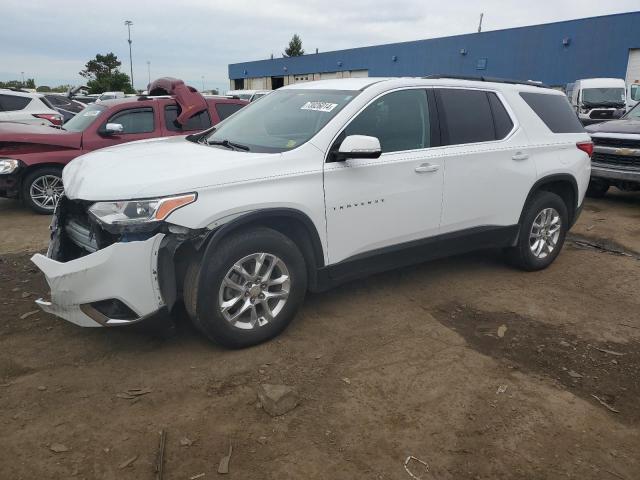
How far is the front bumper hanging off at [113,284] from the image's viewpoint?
3025mm

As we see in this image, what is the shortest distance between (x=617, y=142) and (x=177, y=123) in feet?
22.6

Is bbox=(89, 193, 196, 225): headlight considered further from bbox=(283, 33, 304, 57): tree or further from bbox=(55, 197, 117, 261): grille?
bbox=(283, 33, 304, 57): tree

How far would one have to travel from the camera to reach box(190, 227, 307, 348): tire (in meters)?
3.20

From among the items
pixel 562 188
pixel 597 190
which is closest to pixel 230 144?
pixel 562 188

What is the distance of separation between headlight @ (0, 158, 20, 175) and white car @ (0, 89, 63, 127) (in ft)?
14.2

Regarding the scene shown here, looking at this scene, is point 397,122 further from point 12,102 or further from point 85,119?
point 12,102

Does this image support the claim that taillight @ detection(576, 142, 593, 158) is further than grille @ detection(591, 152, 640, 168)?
No

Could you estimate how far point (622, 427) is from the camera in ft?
9.20

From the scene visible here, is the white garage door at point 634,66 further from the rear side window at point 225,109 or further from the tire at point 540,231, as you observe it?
the tire at point 540,231

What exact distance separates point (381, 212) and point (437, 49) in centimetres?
3473

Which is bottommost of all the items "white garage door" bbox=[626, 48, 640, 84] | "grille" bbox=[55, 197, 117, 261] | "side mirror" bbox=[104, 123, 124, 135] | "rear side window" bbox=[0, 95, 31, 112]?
"grille" bbox=[55, 197, 117, 261]

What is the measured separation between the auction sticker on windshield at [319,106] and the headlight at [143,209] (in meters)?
1.34

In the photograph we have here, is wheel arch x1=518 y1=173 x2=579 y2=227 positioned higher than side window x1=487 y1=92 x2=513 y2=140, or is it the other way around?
side window x1=487 y1=92 x2=513 y2=140

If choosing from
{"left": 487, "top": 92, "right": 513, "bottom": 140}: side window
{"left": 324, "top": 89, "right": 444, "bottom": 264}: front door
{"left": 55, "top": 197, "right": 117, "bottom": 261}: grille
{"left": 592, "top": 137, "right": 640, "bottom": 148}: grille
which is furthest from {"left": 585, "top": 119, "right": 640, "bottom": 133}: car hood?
{"left": 55, "top": 197, "right": 117, "bottom": 261}: grille
